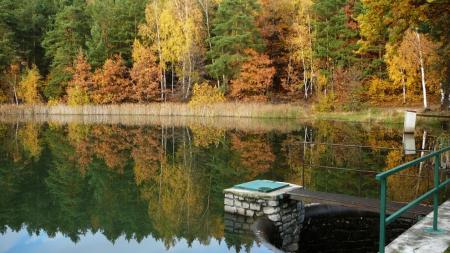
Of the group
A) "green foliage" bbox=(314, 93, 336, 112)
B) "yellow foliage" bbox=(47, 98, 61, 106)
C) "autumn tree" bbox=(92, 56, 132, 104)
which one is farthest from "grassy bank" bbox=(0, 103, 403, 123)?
"autumn tree" bbox=(92, 56, 132, 104)

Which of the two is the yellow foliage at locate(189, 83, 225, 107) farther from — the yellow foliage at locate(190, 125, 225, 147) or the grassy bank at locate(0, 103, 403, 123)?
the yellow foliage at locate(190, 125, 225, 147)

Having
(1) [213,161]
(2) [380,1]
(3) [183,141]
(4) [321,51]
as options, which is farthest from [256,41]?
(2) [380,1]

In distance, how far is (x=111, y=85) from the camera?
173 ft

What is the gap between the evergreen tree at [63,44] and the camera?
56000 millimetres

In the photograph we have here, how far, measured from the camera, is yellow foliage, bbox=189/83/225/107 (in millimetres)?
46688

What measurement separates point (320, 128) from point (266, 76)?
17555 millimetres

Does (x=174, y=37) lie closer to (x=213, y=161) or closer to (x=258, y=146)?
(x=258, y=146)

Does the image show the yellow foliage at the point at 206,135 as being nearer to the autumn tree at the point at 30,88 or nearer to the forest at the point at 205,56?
the forest at the point at 205,56

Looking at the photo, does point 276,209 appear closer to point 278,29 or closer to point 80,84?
point 278,29

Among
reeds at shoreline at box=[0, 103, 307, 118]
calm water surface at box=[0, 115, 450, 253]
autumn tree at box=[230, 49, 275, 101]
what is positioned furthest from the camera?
autumn tree at box=[230, 49, 275, 101]

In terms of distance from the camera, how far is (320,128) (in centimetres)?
3166

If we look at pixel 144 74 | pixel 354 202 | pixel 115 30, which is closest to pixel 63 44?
pixel 115 30

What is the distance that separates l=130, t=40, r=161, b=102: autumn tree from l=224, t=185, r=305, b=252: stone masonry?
40.7 meters

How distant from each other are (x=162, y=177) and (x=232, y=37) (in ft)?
103
